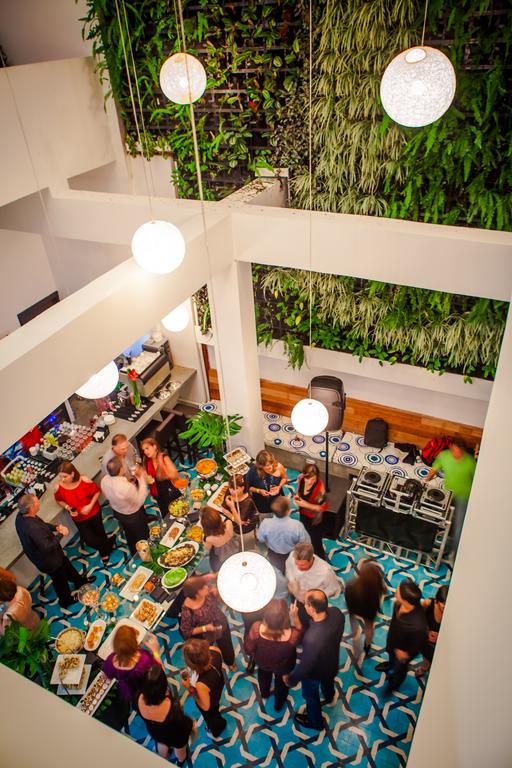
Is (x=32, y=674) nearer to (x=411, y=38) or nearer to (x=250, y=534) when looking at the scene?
(x=250, y=534)

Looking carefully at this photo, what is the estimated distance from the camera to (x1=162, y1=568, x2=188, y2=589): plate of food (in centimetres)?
482

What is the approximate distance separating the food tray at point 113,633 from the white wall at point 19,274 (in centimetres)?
407

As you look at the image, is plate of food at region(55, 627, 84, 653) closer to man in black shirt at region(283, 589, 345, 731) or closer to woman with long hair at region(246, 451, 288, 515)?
man in black shirt at region(283, 589, 345, 731)

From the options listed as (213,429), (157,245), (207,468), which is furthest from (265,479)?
(157,245)

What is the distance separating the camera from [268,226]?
4.87 metres

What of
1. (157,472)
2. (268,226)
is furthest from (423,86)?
(157,472)

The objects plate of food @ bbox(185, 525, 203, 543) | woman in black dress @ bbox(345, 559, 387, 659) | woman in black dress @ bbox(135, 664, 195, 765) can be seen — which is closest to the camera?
woman in black dress @ bbox(135, 664, 195, 765)

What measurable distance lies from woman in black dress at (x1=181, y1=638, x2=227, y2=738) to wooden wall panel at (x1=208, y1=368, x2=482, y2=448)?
4.00 meters

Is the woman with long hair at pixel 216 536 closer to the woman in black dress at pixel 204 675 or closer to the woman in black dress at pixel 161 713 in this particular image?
the woman in black dress at pixel 204 675

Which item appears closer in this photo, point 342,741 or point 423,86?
point 423,86

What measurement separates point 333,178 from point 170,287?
2350mm

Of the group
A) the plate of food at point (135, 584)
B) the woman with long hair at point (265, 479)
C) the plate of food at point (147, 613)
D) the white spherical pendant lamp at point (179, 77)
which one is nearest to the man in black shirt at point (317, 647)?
the plate of food at point (147, 613)

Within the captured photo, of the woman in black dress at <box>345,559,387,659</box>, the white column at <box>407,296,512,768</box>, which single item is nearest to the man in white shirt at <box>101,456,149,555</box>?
the woman in black dress at <box>345,559,387,659</box>

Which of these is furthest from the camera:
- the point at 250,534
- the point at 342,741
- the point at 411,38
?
the point at 250,534
